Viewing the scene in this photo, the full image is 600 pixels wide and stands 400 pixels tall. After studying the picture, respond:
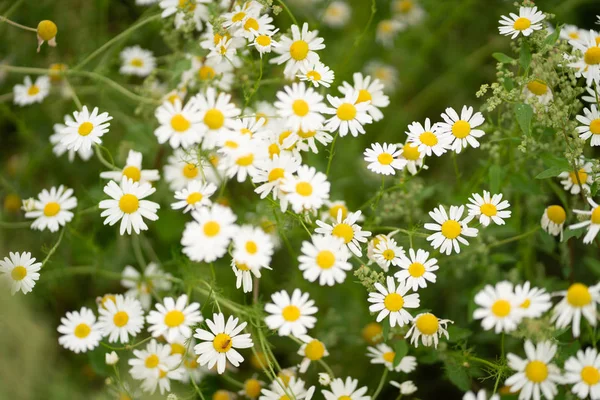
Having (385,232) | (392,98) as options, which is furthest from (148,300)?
(392,98)

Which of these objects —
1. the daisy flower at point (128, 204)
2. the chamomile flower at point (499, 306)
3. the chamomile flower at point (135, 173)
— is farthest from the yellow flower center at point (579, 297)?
the chamomile flower at point (135, 173)

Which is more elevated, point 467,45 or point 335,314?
point 467,45

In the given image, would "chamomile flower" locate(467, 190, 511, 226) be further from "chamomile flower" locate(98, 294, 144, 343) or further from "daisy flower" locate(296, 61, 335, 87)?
"chamomile flower" locate(98, 294, 144, 343)

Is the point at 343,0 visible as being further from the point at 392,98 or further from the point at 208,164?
the point at 208,164

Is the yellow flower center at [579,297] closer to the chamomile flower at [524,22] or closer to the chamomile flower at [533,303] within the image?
the chamomile flower at [533,303]

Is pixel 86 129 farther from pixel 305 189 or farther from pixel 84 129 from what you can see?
pixel 305 189

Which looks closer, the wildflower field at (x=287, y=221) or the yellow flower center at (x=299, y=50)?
the wildflower field at (x=287, y=221)
